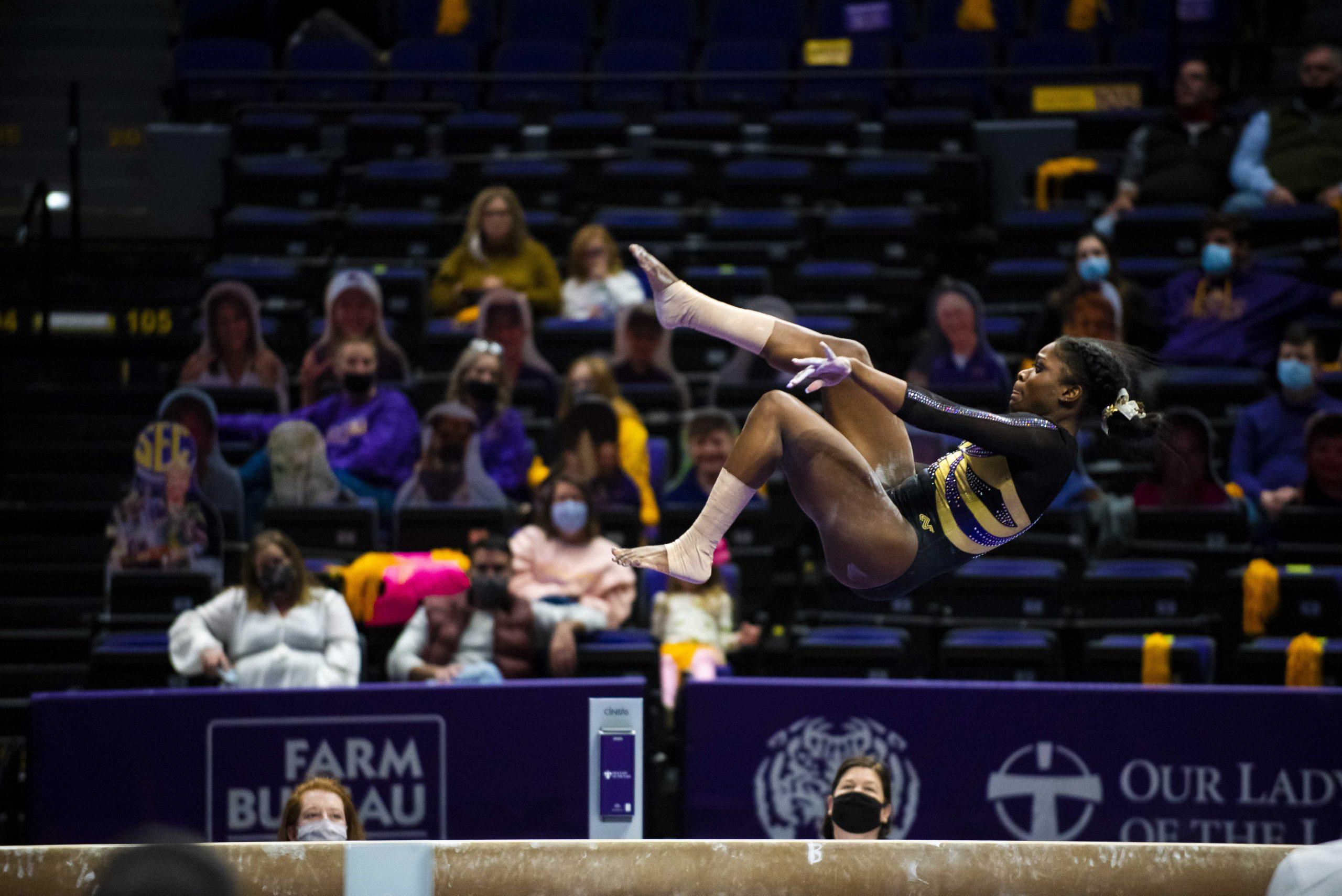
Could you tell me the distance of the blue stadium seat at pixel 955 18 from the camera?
1107 cm

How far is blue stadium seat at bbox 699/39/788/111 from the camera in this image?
36.2 ft

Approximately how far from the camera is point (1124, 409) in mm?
3848

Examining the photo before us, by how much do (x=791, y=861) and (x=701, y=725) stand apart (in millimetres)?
2028

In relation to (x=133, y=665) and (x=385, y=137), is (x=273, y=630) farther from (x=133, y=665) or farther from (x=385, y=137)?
(x=385, y=137)

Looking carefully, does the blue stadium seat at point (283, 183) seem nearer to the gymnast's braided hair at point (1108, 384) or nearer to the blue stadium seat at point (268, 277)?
the blue stadium seat at point (268, 277)

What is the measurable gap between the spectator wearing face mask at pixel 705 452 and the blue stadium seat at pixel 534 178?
313cm

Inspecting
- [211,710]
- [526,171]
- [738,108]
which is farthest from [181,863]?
[738,108]

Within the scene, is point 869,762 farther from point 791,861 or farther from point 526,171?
point 526,171

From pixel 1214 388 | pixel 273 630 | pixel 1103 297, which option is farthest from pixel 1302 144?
pixel 273 630

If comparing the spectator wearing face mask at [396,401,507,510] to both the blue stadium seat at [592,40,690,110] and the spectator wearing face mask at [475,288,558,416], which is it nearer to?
the spectator wearing face mask at [475,288,558,416]

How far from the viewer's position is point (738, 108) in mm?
10719

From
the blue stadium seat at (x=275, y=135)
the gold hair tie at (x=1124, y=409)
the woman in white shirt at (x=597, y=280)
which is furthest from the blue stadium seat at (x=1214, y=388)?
the blue stadium seat at (x=275, y=135)

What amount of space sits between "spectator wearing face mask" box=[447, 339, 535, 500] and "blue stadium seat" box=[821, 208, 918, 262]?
2730mm

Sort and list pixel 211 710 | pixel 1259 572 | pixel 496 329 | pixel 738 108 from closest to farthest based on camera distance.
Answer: pixel 211 710 < pixel 1259 572 < pixel 496 329 < pixel 738 108
